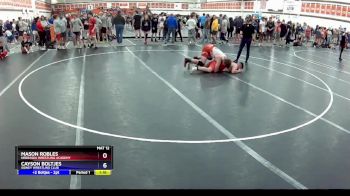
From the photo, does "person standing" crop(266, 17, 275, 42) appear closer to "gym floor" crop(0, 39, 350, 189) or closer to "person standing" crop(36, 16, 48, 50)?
"gym floor" crop(0, 39, 350, 189)

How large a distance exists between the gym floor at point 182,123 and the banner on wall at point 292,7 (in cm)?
2369

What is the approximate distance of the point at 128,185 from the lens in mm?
5199

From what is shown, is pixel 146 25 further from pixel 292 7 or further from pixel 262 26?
pixel 292 7

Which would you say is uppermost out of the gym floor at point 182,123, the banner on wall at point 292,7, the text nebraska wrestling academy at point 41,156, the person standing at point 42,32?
the banner on wall at point 292,7

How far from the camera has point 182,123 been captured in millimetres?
7988

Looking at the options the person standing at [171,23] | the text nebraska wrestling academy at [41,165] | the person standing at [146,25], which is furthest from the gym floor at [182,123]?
the person standing at [171,23]

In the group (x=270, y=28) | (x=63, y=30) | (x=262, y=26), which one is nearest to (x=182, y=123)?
(x=63, y=30)

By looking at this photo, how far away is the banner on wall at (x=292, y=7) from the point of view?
36.5 meters

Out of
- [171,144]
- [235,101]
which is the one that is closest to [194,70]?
[235,101]
